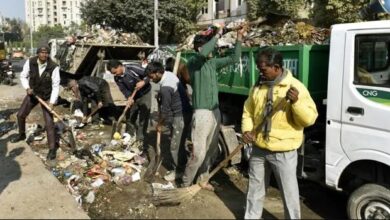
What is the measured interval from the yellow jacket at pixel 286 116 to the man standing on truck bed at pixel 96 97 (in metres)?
5.53

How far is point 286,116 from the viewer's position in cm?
369

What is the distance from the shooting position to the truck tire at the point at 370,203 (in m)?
3.97

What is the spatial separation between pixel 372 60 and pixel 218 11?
119 ft

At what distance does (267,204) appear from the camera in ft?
16.4

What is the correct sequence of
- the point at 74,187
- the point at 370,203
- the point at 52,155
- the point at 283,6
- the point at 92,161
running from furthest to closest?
the point at 283,6 < the point at 52,155 < the point at 92,161 < the point at 74,187 < the point at 370,203

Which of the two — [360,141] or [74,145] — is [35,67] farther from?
[360,141]

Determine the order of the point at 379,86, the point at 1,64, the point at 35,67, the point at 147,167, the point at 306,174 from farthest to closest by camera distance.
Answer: the point at 1,64 < the point at 35,67 < the point at 147,167 < the point at 306,174 < the point at 379,86

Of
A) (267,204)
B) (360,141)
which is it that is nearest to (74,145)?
(267,204)

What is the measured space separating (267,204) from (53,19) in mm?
135868

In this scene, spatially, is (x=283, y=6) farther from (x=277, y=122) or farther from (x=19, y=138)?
(x=277, y=122)

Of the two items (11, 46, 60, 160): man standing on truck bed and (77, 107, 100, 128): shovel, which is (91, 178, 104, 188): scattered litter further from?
(77, 107, 100, 128): shovel

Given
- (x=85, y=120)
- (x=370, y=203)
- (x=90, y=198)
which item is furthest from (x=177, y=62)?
(x=370, y=203)

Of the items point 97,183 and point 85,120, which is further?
point 85,120

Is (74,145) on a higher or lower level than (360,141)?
lower
